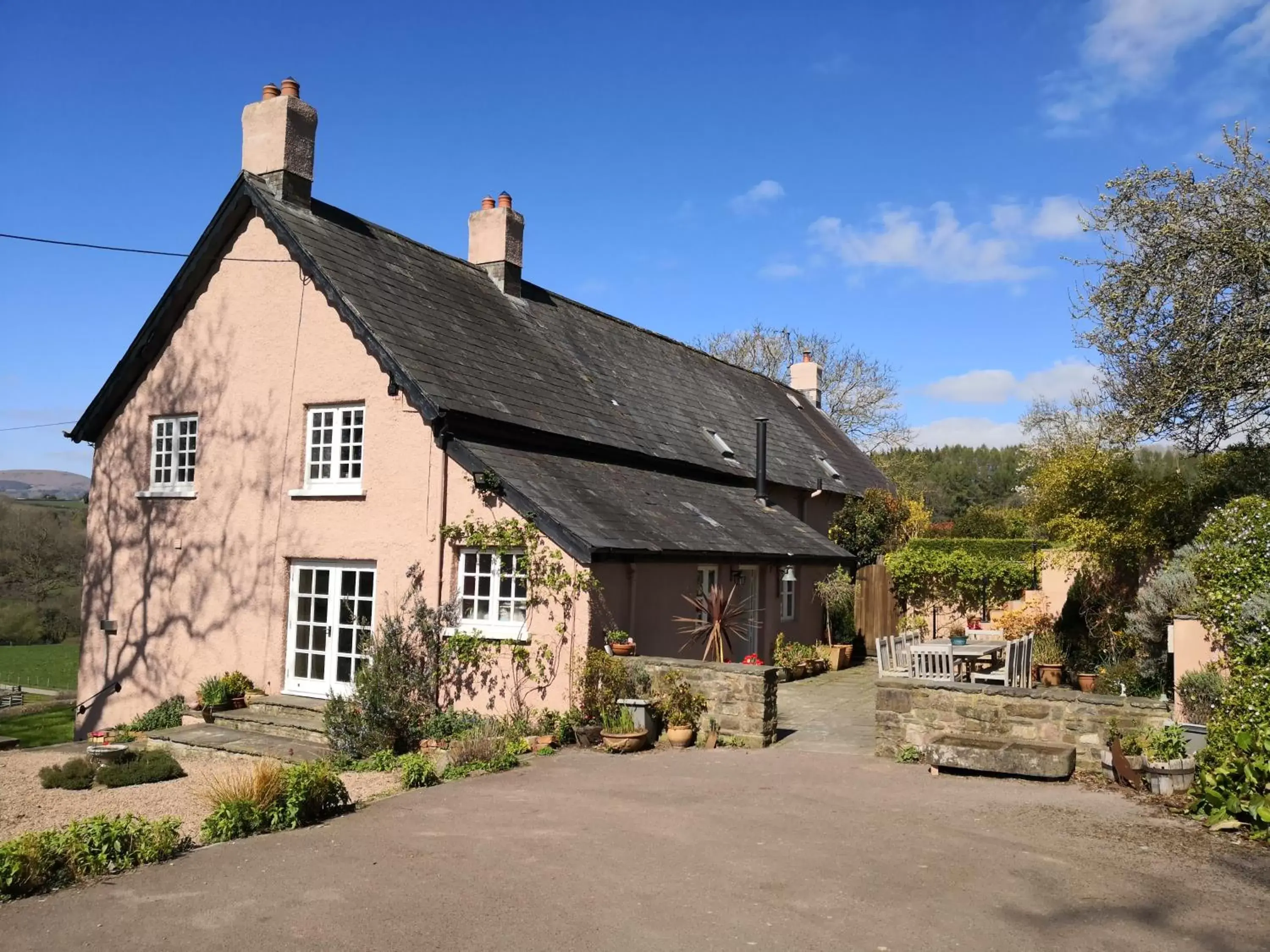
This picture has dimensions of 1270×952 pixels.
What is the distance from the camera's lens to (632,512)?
604 inches

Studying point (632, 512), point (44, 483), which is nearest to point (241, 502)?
point (632, 512)

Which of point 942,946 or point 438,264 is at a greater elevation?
point 438,264

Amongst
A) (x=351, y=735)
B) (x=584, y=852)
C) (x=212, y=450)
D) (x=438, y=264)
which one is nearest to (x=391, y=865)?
(x=584, y=852)

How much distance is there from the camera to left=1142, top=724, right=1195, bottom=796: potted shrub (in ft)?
31.7

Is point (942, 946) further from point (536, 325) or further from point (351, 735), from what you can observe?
point (536, 325)

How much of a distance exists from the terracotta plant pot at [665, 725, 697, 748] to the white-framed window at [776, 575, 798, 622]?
26.5 ft

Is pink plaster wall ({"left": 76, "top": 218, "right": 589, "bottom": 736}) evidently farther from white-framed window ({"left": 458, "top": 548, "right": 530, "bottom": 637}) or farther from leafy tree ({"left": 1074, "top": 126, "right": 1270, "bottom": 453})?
leafy tree ({"left": 1074, "top": 126, "right": 1270, "bottom": 453})

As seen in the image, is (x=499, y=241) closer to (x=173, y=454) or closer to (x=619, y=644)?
(x=173, y=454)

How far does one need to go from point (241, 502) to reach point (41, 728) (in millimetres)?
11820

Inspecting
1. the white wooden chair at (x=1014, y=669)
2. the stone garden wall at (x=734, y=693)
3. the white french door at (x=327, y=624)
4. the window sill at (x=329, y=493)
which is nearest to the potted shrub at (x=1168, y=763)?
the white wooden chair at (x=1014, y=669)

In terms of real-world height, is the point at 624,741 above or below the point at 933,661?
below

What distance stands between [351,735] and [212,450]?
6496 mm

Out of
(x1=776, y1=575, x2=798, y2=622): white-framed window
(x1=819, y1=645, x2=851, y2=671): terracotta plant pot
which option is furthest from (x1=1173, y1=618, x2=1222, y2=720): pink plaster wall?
(x1=819, y1=645, x2=851, y2=671): terracotta plant pot

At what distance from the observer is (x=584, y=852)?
25.6 ft
